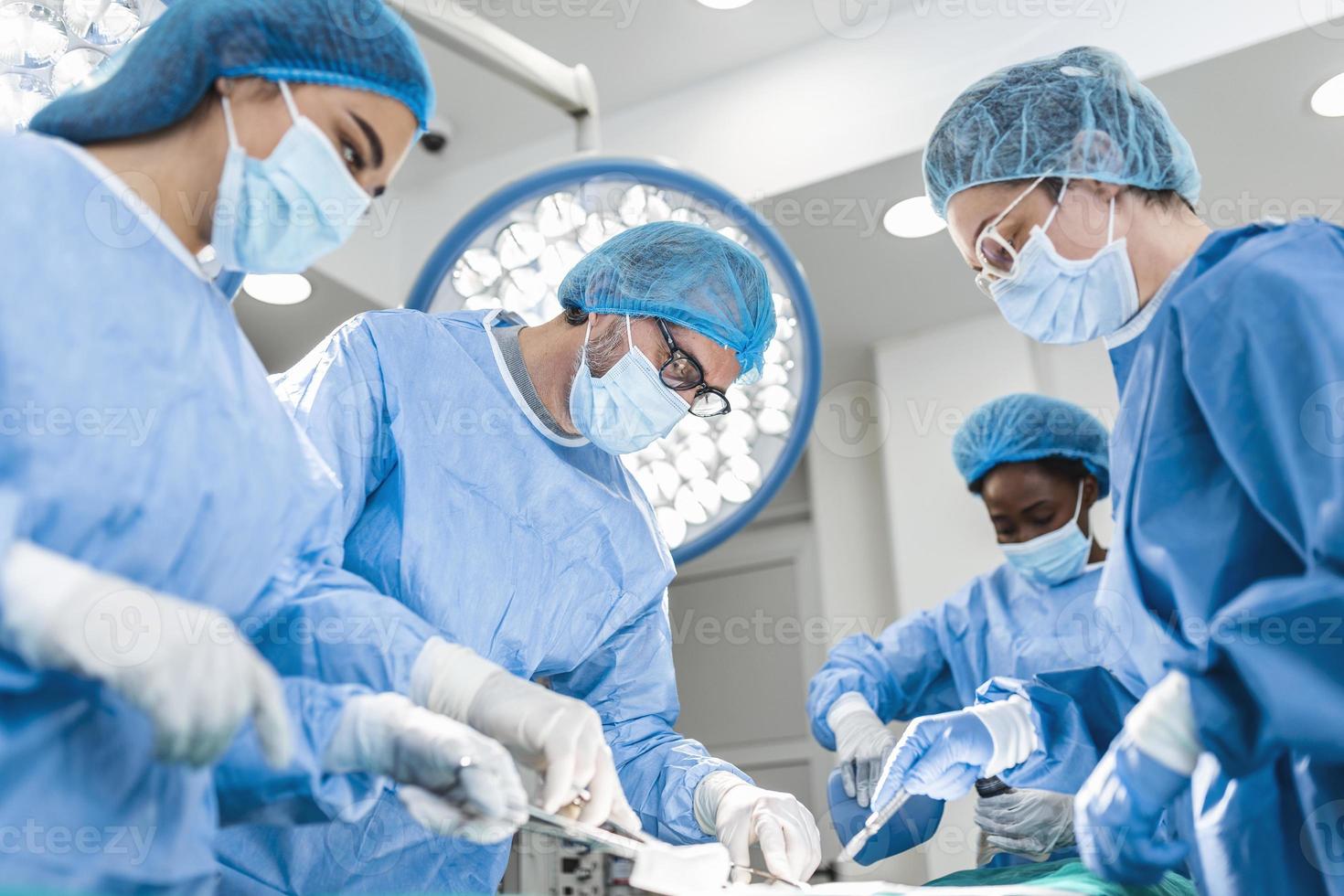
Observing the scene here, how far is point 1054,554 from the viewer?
7.91 ft

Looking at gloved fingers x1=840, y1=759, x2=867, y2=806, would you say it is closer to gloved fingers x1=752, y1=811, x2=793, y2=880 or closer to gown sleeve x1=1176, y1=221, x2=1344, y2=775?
gloved fingers x1=752, y1=811, x2=793, y2=880

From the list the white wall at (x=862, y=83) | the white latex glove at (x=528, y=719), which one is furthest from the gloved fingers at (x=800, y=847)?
the white wall at (x=862, y=83)

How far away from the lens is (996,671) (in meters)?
2.43

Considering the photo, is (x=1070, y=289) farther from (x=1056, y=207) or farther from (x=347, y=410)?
(x=347, y=410)

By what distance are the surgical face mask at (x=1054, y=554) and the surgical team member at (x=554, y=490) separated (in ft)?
2.89

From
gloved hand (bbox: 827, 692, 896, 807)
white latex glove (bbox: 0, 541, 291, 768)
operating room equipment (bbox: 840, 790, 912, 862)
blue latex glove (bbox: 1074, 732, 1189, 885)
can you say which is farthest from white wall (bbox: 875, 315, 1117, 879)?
white latex glove (bbox: 0, 541, 291, 768)

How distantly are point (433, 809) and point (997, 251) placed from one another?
3.28 feet

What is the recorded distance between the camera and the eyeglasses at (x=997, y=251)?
151 cm

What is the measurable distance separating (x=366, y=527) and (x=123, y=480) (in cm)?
55

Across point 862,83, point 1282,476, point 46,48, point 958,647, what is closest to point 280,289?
point 862,83

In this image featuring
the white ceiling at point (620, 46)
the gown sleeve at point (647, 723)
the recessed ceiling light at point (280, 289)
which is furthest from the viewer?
the recessed ceiling light at point (280, 289)

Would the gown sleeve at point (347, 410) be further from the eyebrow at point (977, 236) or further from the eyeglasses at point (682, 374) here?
the eyebrow at point (977, 236)

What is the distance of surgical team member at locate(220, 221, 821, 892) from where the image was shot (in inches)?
58.5

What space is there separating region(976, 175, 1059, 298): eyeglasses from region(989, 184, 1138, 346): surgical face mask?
14 millimetres
